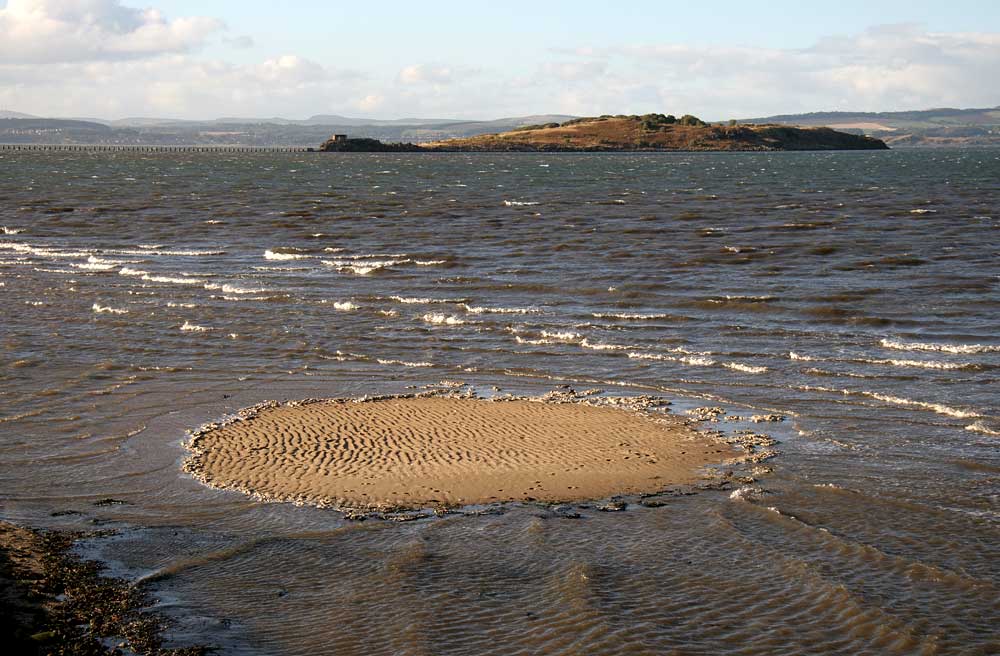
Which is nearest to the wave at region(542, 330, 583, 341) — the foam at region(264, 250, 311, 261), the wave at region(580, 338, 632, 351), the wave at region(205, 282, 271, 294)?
the wave at region(580, 338, 632, 351)

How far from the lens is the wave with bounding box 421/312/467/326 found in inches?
991

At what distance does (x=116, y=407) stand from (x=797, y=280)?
2051 centimetres

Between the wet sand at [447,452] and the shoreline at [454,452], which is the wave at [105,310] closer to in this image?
the shoreline at [454,452]

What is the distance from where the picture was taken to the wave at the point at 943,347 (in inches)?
848

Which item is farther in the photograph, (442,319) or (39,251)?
(39,251)

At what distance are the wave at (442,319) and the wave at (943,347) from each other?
9.27 metres

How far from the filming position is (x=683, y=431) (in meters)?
15.8

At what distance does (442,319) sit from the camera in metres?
25.5

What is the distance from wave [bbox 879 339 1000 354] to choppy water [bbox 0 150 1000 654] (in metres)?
0.35

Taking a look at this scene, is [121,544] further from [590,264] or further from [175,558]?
[590,264]

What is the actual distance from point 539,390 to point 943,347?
29.0 feet

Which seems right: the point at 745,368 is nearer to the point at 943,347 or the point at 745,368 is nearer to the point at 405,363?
the point at 943,347

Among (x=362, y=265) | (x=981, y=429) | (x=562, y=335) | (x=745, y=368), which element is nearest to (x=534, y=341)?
(x=562, y=335)

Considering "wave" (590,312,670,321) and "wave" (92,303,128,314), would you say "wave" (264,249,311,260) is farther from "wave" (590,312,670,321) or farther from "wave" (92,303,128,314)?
"wave" (590,312,670,321)
